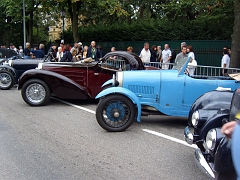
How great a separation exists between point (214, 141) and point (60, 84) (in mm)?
6177

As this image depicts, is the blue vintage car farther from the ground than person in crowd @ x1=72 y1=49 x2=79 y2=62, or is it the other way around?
person in crowd @ x1=72 y1=49 x2=79 y2=62

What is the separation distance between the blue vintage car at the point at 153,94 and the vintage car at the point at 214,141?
1.53 meters

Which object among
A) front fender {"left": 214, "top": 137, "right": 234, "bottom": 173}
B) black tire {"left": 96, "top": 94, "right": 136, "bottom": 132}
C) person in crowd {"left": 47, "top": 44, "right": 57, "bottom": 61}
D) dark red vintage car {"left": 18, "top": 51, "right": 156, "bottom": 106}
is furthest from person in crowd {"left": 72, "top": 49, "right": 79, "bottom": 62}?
front fender {"left": 214, "top": 137, "right": 234, "bottom": 173}

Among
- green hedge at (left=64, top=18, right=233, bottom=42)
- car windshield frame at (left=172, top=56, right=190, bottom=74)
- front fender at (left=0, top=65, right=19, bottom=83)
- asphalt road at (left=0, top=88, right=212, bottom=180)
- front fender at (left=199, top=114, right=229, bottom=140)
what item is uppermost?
green hedge at (left=64, top=18, right=233, bottom=42)

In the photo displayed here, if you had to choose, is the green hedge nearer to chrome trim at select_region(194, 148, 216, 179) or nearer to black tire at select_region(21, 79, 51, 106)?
black tire at select_region(21, 79, 51, 106)

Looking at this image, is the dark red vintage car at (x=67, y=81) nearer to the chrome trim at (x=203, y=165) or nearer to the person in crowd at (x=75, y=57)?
the person in crowd at (x=75, y=57)

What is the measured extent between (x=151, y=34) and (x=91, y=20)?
15.3 m

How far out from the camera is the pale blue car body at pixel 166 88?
6.35 meters

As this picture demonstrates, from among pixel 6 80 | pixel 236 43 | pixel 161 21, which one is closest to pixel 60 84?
pixel 6 80

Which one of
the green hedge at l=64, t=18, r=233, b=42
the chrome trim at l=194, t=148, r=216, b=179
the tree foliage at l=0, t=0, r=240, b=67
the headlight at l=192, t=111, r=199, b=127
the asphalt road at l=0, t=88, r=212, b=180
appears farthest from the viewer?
the green hedge at l=64, t=18, r=233, b=42

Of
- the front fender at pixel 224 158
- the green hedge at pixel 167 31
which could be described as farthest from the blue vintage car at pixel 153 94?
the green hedge at pixel 167 31

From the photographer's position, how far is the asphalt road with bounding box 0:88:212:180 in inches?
174

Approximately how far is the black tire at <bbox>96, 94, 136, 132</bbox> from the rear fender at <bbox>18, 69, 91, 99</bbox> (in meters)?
2.78

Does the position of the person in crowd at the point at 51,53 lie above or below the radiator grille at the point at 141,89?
above
